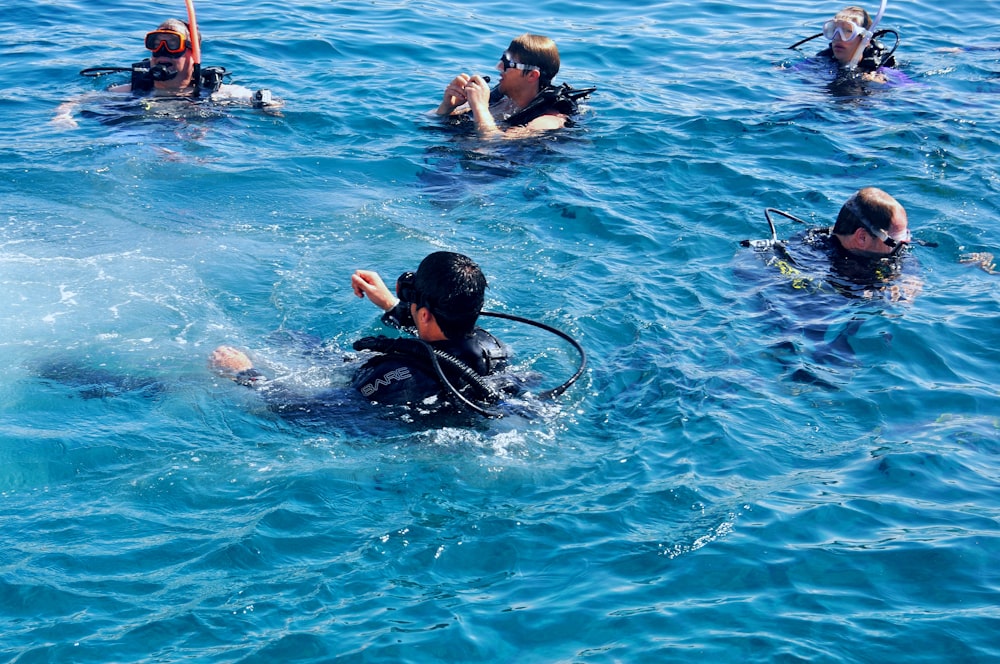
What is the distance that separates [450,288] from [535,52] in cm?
526

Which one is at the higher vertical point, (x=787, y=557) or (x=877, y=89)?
(x=877, y=89)

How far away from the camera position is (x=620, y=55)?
12.8 metres

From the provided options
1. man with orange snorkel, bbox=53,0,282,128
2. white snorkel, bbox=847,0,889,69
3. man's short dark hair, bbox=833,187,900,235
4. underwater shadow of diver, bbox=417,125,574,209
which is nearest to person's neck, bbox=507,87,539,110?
underwater shadow of diver, bbox=417,125,574,209

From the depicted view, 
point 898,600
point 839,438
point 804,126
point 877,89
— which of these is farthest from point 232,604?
point 877,89

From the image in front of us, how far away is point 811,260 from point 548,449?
124 inches

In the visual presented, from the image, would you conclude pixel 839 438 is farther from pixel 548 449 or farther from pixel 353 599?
→ pixel 353 599

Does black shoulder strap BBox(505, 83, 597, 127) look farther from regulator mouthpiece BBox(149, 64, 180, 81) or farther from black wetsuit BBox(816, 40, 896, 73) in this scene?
black wetsuit BBox(816, 40, 896, 73)

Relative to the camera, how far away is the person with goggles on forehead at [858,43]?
11000mm

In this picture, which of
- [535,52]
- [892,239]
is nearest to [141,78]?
[535,52]

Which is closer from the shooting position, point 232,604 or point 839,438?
point 232,604

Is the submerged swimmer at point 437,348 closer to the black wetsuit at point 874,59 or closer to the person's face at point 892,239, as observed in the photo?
the person's face at point 892,239

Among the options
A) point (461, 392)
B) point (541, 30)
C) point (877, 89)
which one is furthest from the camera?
point (541, 30)

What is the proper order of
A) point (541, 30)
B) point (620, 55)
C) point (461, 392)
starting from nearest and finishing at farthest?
point (461, 392), point (620, 55), point (541, 30)

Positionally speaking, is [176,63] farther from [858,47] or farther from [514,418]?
[858,47]
